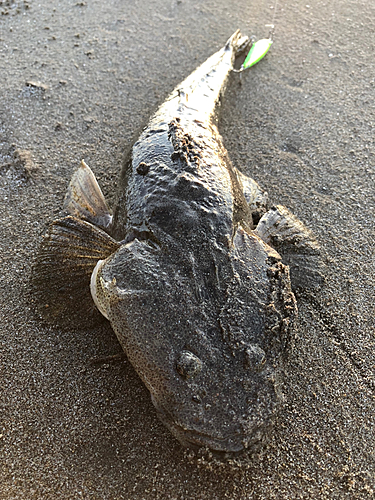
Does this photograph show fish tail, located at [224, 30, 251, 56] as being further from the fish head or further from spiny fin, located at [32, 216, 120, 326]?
the fish head

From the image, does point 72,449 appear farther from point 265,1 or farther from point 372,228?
point 265,1

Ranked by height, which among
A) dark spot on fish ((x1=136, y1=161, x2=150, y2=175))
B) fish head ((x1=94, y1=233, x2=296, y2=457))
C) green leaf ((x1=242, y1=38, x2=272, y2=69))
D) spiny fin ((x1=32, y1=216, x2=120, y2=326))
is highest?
green leaf ((x1=242, y1=38, x2=272, y2=69))

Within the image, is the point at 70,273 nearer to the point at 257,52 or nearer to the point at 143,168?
the point at 143,168

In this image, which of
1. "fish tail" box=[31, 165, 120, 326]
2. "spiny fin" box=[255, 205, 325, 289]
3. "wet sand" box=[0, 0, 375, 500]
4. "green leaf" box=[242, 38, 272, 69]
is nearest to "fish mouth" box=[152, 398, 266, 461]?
"wet sand" box=[0, 0, 375, 500]

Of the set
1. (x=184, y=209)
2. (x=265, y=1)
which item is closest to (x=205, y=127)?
(x=184, y=209)

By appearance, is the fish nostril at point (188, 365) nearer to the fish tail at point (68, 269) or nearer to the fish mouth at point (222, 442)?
the fish mouth at point (222, 442)

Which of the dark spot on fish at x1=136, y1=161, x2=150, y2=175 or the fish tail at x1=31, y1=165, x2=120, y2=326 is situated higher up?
the dark spot on fish at x1=136, y1=161, x2=150, y2=175

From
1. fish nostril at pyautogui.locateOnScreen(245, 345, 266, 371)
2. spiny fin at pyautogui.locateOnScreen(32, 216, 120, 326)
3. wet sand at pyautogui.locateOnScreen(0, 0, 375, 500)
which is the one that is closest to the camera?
fish nostril at pyautogui.locateOnScreen(245, 345, 266, 371)
